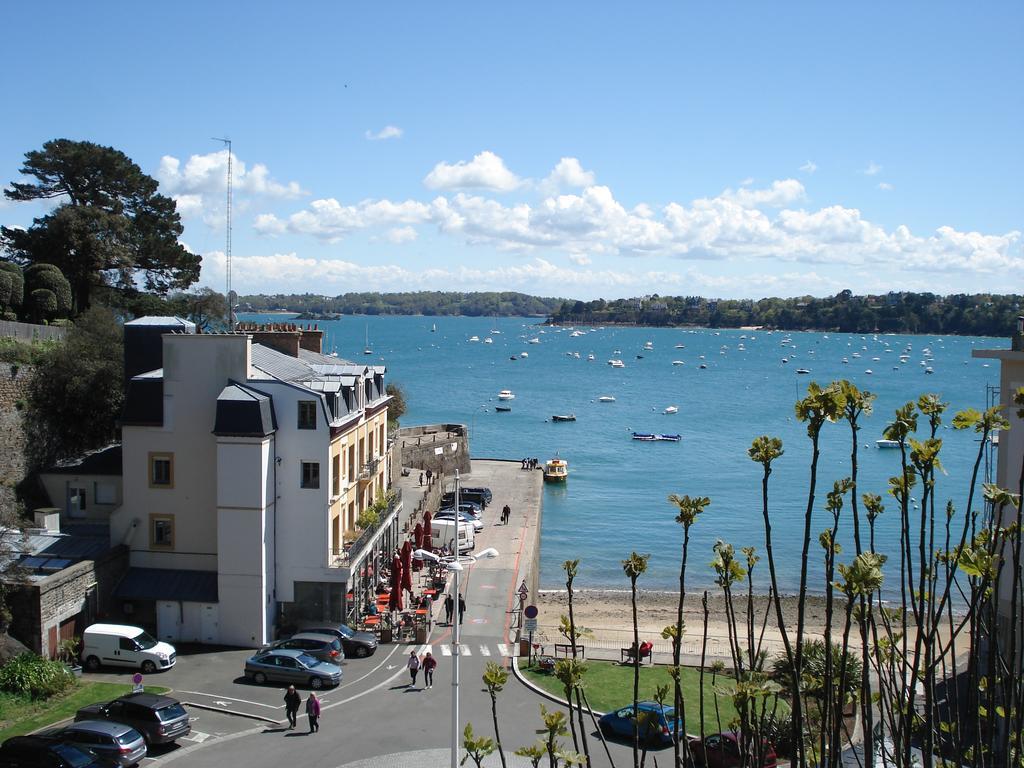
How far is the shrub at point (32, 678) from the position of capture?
25250mm

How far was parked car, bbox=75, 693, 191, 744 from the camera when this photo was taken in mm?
22641

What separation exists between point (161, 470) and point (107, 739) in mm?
12158

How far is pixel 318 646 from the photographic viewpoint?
2875cm

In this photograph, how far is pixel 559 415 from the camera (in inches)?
5039

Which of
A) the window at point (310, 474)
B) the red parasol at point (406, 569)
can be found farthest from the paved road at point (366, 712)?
the window at point (310, 474)

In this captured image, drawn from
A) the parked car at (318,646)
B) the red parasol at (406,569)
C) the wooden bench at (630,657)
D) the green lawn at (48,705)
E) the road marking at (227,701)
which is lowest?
the wooden bench at (630,657)

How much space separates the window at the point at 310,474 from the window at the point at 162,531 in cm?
475

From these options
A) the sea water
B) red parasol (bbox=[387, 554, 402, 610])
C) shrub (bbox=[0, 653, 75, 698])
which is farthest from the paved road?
the sea water

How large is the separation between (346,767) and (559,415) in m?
106

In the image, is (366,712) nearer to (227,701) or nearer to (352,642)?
(227,701)

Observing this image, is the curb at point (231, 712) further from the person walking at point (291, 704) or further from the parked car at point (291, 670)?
the parked car at point (291, 670)

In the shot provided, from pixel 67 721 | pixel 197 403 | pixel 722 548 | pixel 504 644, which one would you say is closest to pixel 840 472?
pixel 504 644

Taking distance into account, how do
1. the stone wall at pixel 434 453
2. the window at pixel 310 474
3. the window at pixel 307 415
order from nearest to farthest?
the window at pixel 307 415, the window at pixel 310 474, the stone wall at pixel 434 453

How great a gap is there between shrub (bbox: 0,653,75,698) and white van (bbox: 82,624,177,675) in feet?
5.59
